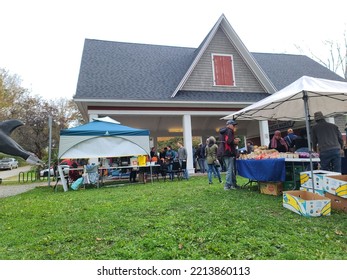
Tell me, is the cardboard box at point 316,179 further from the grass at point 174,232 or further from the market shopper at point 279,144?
the market shopper at point 279,144

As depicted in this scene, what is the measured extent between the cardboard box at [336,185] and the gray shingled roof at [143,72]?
9.30 meters

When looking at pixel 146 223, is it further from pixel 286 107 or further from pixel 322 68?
pixel 322 68

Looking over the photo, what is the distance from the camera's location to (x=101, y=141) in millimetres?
9742

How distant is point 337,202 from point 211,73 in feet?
36.7

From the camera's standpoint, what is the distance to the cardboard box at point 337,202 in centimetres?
463

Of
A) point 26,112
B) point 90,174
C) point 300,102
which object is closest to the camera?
point 300,102

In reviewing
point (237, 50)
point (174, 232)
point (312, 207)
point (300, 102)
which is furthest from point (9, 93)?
point (312, 207)

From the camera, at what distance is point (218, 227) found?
12.2 ft

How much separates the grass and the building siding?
993 centimetres

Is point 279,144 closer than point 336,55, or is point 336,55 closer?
point 279,144

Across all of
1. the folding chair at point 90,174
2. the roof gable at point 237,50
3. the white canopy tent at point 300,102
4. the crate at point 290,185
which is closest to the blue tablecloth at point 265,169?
the crate at point 290,185

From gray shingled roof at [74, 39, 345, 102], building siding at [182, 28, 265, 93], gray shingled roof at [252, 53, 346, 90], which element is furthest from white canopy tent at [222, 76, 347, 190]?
gray shingled roof at [252, 53, 346, 90]

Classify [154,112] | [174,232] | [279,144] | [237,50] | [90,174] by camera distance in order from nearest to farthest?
[174,232]
[279,144]
[90,174]
[154,112]
[237,50]

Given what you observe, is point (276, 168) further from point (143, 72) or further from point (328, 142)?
point (143, 72)
